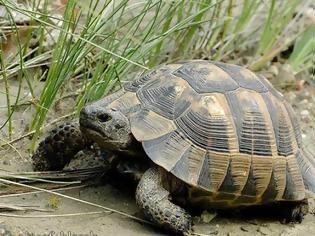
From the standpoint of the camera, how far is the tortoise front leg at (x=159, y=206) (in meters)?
2.92

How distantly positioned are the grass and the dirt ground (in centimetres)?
10

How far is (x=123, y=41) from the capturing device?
11.7 ft

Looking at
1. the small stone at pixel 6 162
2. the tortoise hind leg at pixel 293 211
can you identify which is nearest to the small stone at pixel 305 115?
the tortoise hind leg at pixel 293 211

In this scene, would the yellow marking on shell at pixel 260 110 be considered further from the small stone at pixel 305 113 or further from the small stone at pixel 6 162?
the small stone at pixel 305 113

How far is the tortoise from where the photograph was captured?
116 inches

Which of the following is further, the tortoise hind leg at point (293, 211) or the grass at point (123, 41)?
the tortoise hind leg at point (293, 211)

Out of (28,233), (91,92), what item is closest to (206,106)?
(91,92)

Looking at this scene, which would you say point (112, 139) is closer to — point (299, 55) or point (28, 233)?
point (28, 233)

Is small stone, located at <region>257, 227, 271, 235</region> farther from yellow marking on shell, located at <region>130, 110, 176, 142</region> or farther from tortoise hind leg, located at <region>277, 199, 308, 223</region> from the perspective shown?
yellow marking on shell, located at <region>130, 110, 176, 142</region>

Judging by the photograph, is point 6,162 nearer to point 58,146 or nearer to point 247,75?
point 58,146

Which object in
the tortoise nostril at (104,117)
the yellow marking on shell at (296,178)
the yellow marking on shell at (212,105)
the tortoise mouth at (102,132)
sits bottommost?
the yellow marking on shell at (296,178)

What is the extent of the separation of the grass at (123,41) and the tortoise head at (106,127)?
222mm

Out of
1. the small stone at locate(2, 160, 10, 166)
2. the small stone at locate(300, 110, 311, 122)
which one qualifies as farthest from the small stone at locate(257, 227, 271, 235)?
the small stone at locate(300, 110, 311, 122)

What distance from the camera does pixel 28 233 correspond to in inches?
103
